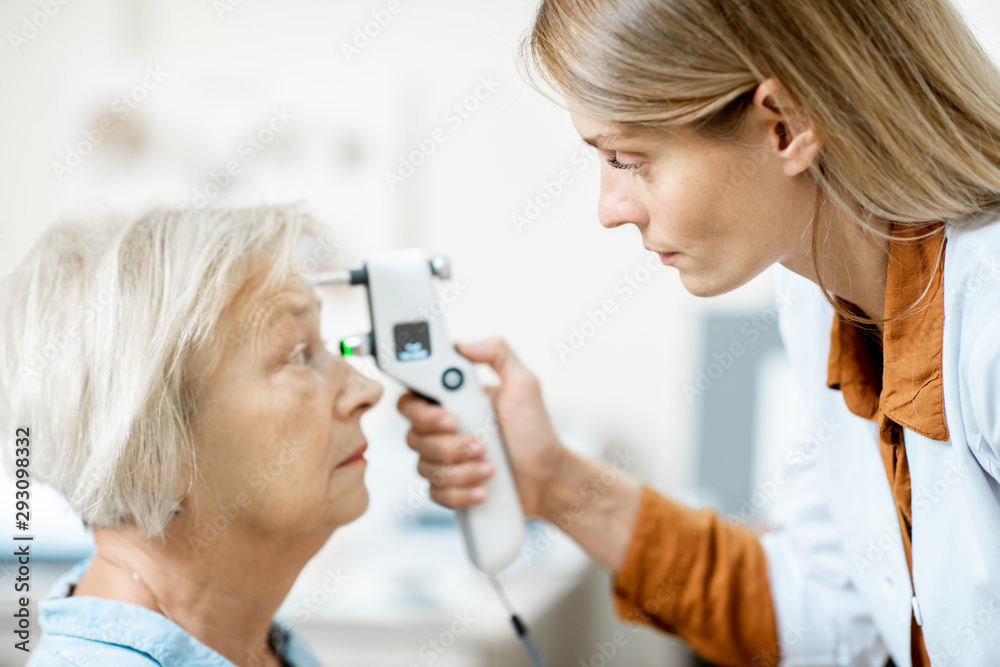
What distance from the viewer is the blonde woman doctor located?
30.7 inches

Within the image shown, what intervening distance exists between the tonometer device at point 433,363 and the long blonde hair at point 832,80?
34 cm

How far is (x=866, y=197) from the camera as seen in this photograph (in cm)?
83

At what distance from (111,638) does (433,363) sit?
0.48 meters

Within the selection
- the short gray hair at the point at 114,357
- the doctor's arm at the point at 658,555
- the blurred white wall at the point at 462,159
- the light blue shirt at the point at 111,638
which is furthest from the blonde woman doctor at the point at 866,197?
the blurred white wall at the point at 462,159

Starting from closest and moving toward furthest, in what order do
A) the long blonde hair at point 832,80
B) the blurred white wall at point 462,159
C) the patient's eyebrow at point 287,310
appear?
the long blonde hair at point 832,80 < the patient's eyebrow at point 287,310 < the blurred white wall at point 462,159

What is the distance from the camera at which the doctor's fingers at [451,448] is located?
1118 mm

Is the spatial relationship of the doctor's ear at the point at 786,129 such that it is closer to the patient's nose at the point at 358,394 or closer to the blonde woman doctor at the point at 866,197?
the blonde woman doctor at the point at 866,197

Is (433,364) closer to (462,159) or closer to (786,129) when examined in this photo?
(786,129)

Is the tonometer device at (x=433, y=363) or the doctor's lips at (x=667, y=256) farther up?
the doctor's lips at (x=667, y=256)

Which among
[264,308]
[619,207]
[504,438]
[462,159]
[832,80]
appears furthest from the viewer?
[462,159]

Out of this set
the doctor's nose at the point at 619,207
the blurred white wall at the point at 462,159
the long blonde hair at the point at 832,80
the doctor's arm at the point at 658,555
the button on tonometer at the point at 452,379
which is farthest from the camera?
the blurred white wall at the point at 462,159

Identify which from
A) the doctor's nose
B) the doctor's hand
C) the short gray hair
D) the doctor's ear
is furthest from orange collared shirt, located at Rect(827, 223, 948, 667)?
the short gray hair

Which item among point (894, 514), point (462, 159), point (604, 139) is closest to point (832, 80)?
point (604, 139)

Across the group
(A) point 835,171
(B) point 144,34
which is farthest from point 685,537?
(B) point 144,34
